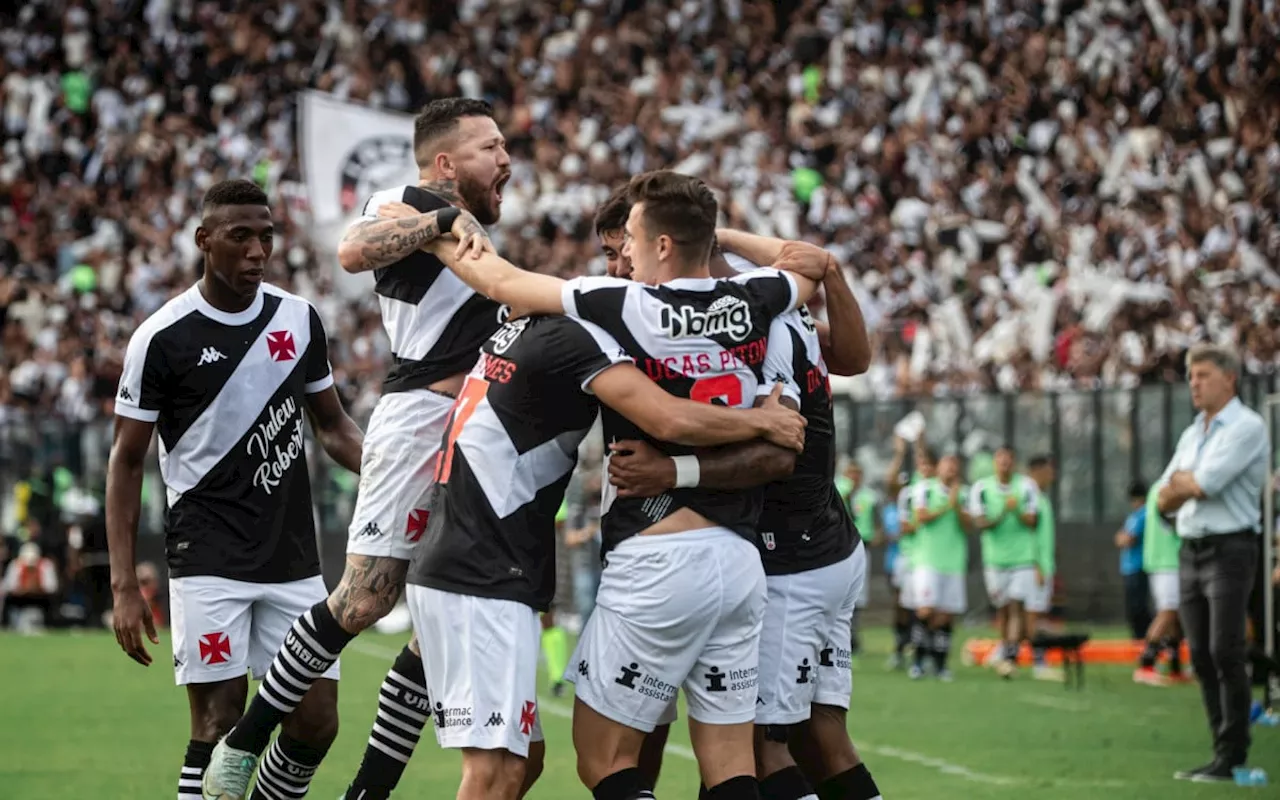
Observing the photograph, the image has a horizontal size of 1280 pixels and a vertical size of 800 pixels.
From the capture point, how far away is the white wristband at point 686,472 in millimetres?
6098

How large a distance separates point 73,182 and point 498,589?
28210 mm

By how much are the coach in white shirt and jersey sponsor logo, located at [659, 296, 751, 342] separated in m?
5.77

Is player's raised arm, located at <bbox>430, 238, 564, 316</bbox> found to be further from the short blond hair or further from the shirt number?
the short blond hair

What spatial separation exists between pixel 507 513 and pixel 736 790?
121 cm

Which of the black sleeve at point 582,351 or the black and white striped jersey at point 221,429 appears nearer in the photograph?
the black sleeve at point 582,351

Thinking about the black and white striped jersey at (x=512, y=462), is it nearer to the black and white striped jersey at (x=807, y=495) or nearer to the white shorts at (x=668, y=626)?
the white shorts at (x=668, y=626)

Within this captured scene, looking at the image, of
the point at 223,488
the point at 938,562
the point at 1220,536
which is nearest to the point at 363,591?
the point at 223,488

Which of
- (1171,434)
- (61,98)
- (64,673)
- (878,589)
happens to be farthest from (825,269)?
(61,98)

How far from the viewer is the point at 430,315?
7012 millimetres

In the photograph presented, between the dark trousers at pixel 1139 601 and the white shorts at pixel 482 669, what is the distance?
16285mm

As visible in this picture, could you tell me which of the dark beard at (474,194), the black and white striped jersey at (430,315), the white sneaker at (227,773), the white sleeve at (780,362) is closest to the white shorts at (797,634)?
the white sleeve at (780,362)

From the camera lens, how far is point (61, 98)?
33.8m

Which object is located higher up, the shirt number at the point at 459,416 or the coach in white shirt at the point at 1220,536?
the shirt number at the point at 459,416

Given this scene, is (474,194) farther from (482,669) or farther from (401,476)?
(482,669)
